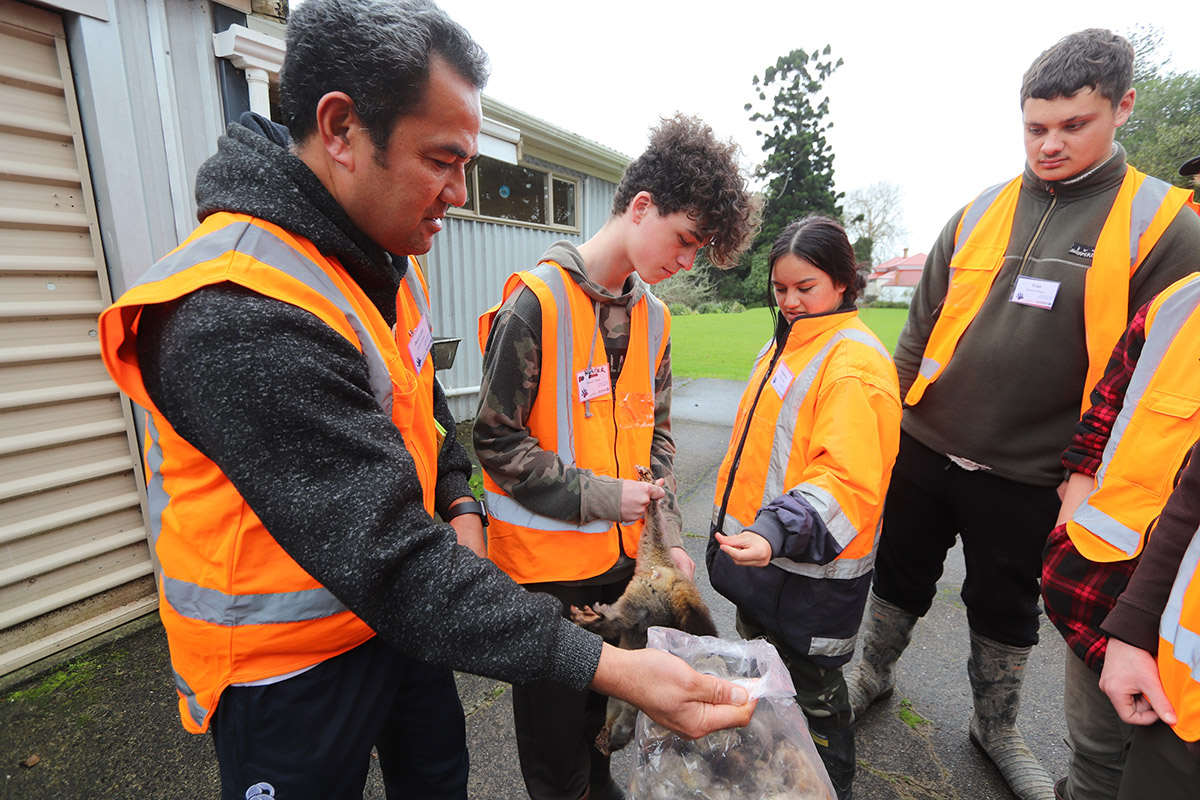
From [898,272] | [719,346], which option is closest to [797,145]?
[898,272]

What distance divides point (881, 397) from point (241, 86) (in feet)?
13.7

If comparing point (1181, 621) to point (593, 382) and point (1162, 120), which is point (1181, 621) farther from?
point (1162, 120)

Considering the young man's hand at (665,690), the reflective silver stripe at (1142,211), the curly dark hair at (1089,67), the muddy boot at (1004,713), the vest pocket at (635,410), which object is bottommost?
the muddy boot at (1004,713)

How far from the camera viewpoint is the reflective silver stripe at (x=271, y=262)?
92 cm

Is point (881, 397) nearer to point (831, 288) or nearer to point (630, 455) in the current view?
point (831, 288)

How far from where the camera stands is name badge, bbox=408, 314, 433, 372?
4.65 feet

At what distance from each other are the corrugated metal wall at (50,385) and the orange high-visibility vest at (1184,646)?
14.7 ft

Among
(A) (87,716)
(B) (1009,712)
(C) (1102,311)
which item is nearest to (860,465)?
(C) (1102,311)

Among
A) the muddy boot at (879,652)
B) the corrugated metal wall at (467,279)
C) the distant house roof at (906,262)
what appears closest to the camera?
the muddy boot at (879,652)

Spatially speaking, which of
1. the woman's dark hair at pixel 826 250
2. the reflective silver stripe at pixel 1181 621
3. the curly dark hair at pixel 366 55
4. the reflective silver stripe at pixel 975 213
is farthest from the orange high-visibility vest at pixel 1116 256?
the curly dark hair at pixel 366 55

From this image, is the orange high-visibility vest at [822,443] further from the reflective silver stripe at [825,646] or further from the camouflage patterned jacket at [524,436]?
the camouflage patterned jacket at [524,436]

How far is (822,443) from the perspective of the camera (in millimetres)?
1804

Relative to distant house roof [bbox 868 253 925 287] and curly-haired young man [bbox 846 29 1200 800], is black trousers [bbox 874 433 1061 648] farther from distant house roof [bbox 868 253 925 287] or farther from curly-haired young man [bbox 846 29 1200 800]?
distant house roof [bbox 868 253 925 287]

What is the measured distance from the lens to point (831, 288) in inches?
83.7
